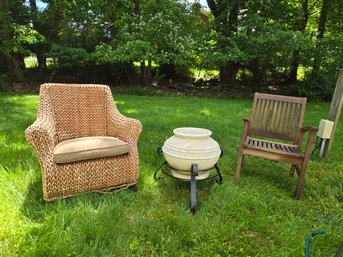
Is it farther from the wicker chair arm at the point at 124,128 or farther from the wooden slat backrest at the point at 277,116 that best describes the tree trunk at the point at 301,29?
the wicker chair arm at the point at 124,128

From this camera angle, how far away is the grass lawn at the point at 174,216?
1755 mm

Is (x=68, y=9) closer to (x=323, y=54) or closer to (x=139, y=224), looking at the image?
(x=323, y=54)

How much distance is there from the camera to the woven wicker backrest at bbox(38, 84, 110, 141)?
2.67m

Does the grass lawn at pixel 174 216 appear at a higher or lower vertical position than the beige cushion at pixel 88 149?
lower

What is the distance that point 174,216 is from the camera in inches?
80.4

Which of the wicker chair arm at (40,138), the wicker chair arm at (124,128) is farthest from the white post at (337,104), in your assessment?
the wicker chair arm at (40,138)

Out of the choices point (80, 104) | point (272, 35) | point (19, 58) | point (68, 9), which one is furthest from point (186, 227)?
point (19, 58)

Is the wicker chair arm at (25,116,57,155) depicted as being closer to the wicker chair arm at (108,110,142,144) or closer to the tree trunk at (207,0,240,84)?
the wicker chair arm at (108,110,142,144)

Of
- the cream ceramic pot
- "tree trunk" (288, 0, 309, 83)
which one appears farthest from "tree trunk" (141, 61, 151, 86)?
the cream ceramic pot

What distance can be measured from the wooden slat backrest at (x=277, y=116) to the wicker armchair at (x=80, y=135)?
4.67ft

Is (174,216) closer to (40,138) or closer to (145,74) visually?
(40,138)

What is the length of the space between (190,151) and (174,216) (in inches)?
22.5

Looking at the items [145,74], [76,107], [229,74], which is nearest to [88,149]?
[76,107]

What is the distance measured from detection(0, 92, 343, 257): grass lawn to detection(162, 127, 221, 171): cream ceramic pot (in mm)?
312
